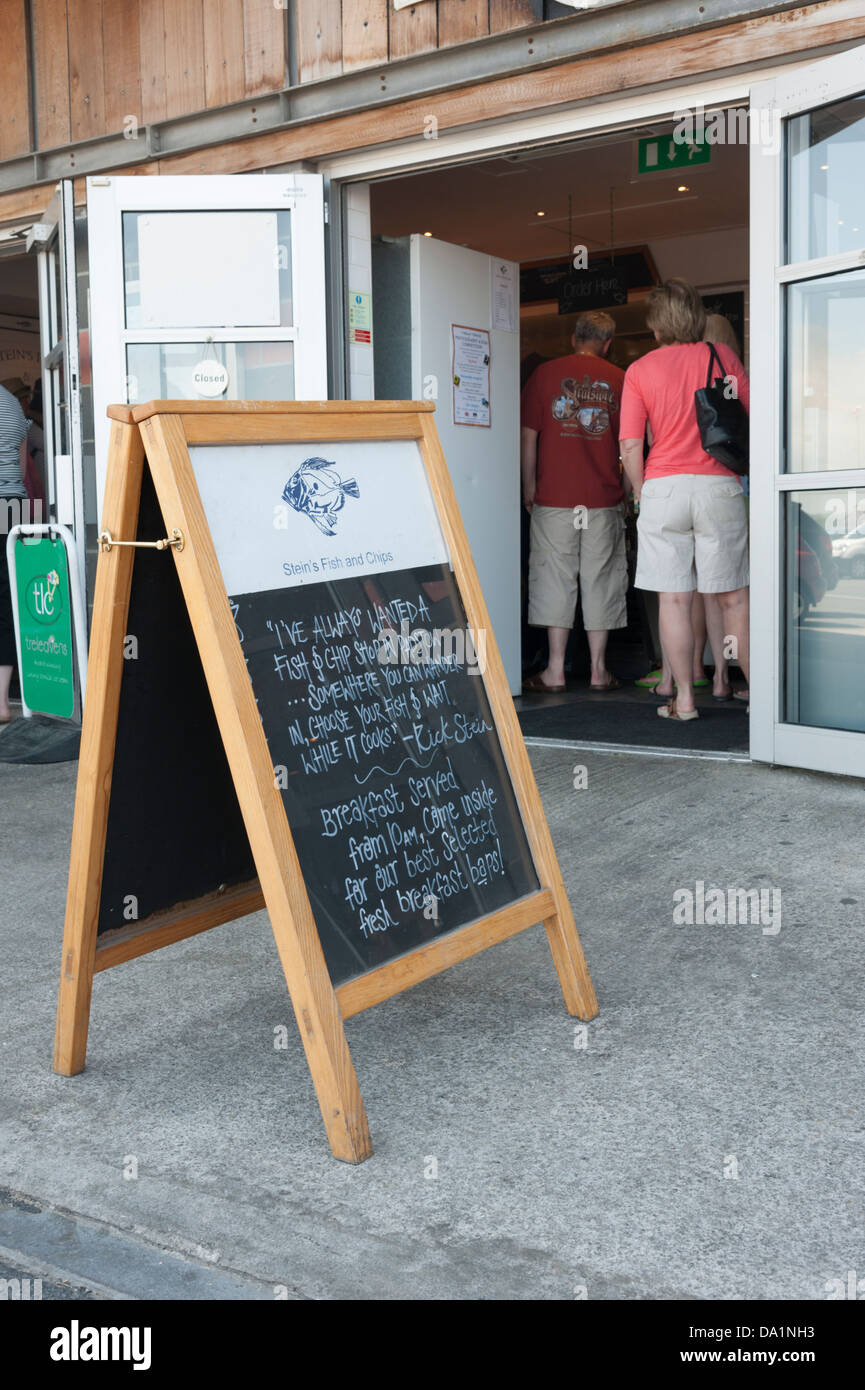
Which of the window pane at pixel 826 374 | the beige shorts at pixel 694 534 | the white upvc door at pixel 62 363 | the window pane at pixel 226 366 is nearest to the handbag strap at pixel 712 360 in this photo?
the beige shorts at pixel 694 534

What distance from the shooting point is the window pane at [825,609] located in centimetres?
451

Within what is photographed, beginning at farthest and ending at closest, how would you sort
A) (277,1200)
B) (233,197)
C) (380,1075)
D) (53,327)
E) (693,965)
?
(53,327)
(233,197)
(693,965)
(380,1075)
(277,1200)

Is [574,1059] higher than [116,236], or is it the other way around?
[116,236]

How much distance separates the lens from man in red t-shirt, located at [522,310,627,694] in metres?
7.05

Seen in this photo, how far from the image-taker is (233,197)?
545 cm

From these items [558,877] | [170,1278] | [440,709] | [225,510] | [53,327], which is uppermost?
[53,327]

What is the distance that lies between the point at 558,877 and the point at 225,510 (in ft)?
3.58

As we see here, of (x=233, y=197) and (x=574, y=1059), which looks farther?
(x=233, y=197)

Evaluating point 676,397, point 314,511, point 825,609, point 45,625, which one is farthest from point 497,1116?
point 45,625

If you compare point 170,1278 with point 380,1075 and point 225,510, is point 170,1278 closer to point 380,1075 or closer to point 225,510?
point 380,1075

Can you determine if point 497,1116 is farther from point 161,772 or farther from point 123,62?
point 123,62

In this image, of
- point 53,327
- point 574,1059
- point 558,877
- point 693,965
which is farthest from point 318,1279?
point 53,327

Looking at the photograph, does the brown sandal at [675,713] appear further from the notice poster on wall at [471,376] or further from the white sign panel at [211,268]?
the white sign panel at [211,268]

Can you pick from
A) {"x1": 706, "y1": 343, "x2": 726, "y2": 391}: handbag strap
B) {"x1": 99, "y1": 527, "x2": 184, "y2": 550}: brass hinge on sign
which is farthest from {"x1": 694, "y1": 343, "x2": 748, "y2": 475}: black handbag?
{"x1": 99, "y1": 527, "x2": 184, "y2": 550}: brass hinge on sign
